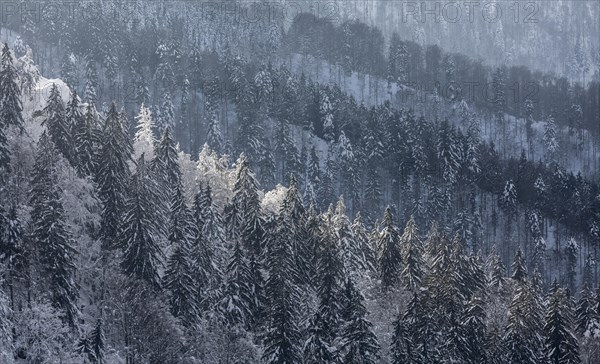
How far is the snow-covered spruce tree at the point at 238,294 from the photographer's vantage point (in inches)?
2148

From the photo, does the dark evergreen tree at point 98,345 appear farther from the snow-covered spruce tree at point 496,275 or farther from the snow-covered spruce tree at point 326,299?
the snow-covered spruce tree at point 496,275

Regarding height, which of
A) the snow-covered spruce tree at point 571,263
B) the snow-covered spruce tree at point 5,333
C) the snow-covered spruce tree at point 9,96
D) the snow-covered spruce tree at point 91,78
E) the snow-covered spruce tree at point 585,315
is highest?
the snow-covered spruce tree at point 9,96

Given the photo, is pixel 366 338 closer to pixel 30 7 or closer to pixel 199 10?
pixel 30 7

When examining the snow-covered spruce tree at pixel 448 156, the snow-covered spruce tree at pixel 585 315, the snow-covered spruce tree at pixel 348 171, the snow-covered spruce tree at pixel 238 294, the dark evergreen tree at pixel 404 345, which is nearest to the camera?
the snow-covered spruce tree at pixel 238 294

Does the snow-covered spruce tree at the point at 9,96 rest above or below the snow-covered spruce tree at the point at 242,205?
above

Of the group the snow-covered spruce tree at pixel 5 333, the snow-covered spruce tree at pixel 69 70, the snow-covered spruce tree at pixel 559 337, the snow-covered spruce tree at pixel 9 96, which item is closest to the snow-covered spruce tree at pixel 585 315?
the snow-covered spruce tree at pixel 559 337

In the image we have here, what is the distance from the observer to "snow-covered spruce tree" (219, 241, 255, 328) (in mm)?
54562

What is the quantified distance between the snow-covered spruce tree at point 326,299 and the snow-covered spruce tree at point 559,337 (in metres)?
19.0

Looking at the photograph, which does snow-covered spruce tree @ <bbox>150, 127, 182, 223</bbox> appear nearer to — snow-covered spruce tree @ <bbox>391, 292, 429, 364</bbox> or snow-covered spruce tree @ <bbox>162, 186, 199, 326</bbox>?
snow-covered spruce tree @ <bbox>162, 186, 199, 326</bbox>

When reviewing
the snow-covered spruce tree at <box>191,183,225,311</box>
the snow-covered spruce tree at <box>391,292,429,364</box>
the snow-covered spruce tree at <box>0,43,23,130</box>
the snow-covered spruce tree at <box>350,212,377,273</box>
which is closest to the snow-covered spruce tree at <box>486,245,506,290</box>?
the snow-covered spruce tree at <box>350,212,377,273</box>

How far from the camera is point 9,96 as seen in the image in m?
58.3

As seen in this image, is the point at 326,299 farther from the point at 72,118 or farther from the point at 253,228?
the point at 72,118

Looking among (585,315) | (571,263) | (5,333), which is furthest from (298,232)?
(571,263)

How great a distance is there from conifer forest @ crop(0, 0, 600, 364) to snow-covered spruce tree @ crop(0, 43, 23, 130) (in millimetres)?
201
